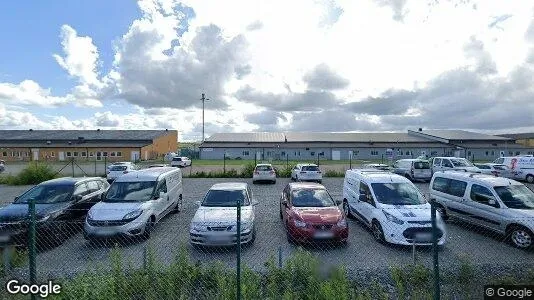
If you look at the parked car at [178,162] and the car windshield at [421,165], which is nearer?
the car windshield at [421,165]

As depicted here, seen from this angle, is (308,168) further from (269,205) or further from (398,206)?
(398,206)

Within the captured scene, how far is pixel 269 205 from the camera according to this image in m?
13.5

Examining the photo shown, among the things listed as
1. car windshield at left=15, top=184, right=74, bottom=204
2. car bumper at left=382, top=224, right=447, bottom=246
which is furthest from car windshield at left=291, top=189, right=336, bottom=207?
car windshield at left=15, top=184, right=74, bottom=204

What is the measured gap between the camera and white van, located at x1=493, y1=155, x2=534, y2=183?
20578 millimetres

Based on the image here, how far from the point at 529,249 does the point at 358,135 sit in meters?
64.6

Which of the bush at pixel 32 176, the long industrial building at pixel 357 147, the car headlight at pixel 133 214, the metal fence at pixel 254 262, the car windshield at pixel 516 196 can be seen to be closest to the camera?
the metal fence at pixel 254 262

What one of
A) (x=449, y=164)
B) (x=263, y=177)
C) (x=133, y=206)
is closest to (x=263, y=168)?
(x=263, y=177)

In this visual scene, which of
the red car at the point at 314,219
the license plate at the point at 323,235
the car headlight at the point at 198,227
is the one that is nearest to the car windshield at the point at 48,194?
the car headlight at the point at 198,227

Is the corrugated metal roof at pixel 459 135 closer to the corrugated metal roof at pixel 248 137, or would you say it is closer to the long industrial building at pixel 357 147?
the long industrial building at pixel 357 147

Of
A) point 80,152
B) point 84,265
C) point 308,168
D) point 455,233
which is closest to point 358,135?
point 308,168

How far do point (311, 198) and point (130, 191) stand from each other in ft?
18.4

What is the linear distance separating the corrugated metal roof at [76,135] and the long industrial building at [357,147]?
1423 centimetres

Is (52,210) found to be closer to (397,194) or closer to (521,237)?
(397,194)

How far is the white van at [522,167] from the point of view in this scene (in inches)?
810
